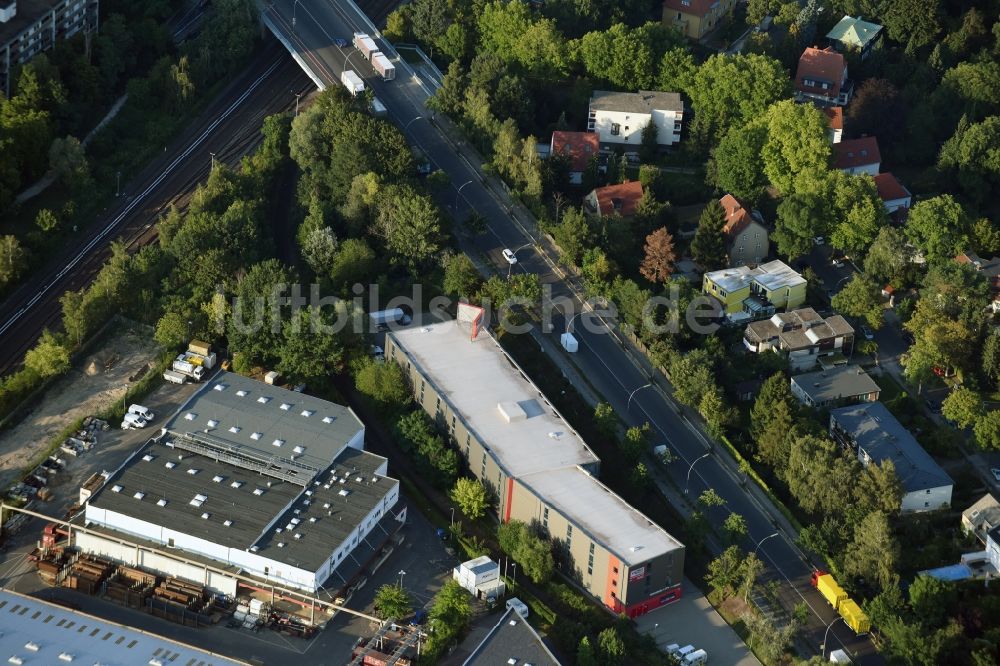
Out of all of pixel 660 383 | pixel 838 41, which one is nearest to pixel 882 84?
pixel 838 41

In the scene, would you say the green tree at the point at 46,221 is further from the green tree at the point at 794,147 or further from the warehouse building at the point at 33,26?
the green tree at the point at 794,147

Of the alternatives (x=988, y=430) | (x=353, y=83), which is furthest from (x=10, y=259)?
(x=988, y=430)

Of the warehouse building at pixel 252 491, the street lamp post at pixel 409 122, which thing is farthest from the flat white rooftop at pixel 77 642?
the street lamp post at pixel 409 122

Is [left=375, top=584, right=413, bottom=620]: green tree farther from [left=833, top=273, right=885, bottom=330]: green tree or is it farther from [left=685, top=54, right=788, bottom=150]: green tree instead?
[left=685, top=54, right=788, bottom=150]: green tree

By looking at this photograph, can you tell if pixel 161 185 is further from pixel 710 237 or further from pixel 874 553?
pixel 874 553

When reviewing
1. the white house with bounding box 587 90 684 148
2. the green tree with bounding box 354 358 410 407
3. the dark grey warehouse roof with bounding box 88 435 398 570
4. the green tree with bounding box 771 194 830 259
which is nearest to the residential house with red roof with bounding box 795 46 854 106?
the white house with bounding box 587 90 684 148

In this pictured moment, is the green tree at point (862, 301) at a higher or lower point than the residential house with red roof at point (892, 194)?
higher
